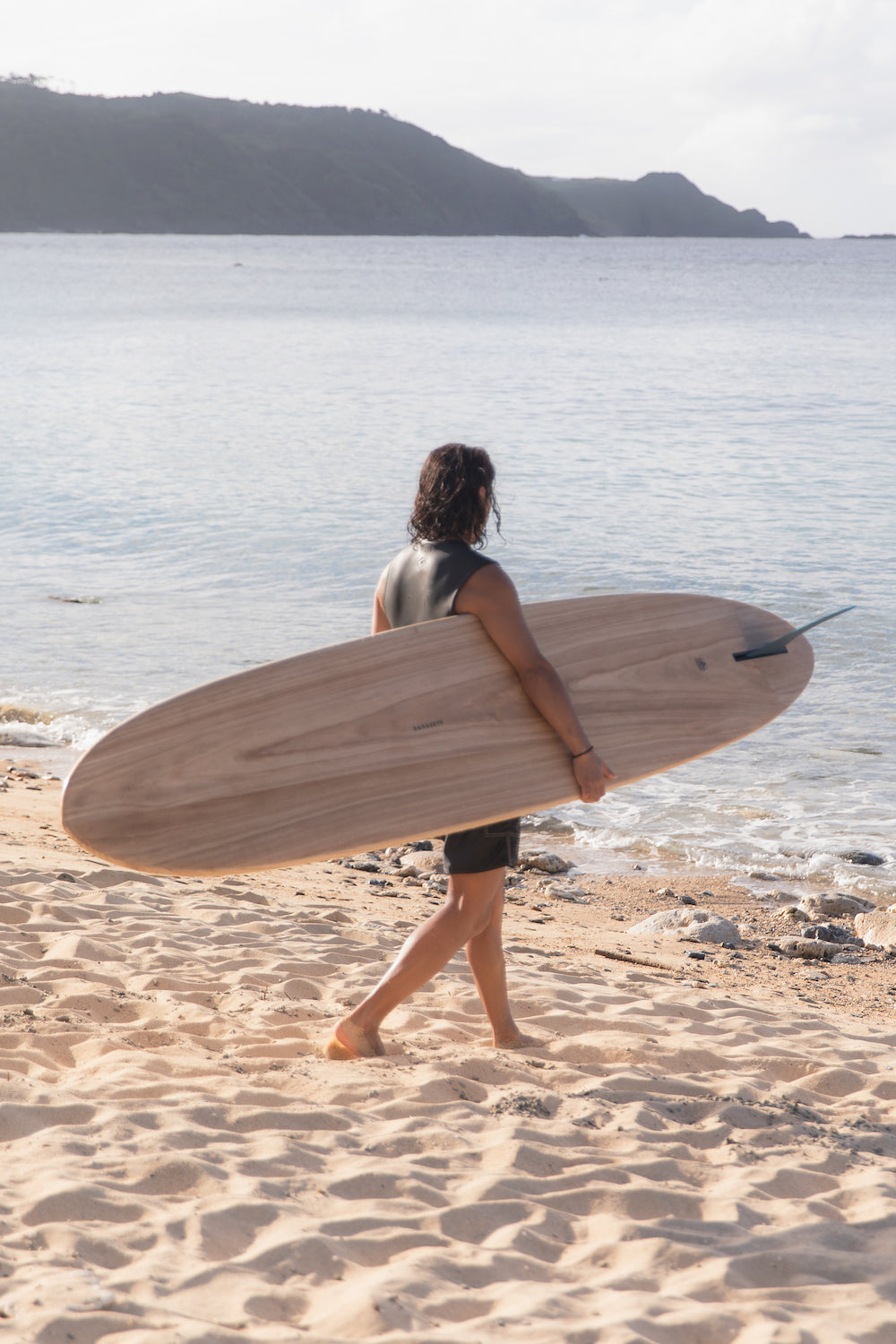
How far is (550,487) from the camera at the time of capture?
18.6 metres

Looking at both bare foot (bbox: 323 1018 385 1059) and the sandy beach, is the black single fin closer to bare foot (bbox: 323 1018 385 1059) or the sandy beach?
the sandy beach

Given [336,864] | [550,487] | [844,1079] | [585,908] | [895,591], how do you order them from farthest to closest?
[550,487] → [895,591] → [336,864] → [585,908] → [844,1079]

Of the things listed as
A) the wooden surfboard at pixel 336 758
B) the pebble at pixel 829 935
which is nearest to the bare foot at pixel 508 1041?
the wooden surfboard at pixel 336 758

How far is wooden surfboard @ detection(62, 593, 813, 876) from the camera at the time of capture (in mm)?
3082

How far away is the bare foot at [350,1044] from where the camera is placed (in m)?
3.38

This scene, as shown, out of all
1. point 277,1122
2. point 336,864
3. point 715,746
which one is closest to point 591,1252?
point 277,1122

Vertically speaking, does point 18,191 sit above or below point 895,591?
above

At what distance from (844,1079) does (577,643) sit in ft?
4.97

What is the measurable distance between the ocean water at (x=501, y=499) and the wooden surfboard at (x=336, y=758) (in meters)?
3.40

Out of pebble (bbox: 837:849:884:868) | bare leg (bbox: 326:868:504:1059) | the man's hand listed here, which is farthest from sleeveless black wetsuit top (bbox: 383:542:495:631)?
pebble (bbox: 837:849:884:868)

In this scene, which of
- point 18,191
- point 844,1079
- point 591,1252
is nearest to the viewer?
point 591,1252

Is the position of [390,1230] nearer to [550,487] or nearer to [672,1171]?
[672,1171]

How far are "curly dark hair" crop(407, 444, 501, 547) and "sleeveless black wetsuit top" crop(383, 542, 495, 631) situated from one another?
4cm

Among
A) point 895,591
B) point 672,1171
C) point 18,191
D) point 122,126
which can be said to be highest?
point 122,126
